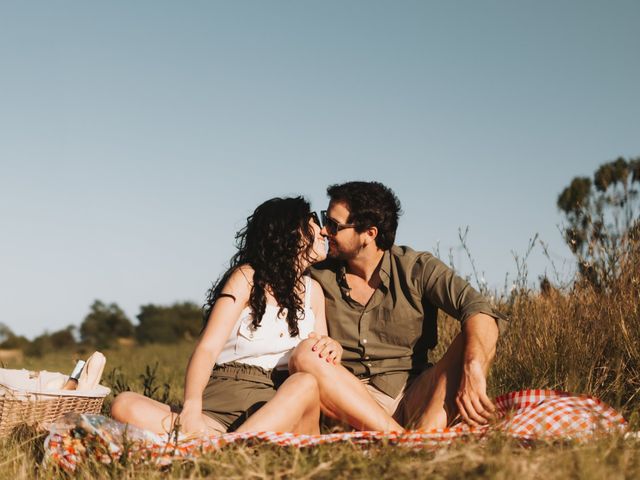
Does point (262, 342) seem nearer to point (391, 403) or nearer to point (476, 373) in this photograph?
point (391, 403)

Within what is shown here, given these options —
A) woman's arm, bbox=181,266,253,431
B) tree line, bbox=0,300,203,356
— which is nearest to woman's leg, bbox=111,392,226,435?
woman's arm, bbox=181,266,253,431

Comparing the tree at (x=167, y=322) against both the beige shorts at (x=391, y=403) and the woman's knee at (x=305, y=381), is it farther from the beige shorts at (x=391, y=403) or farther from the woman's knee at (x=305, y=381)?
the woman's knee at (x=305, y=381)

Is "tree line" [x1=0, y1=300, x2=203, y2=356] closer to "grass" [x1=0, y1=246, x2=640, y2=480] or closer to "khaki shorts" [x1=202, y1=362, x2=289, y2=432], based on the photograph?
"grass" [x1=0, y1=246, x2=640, y2=480]

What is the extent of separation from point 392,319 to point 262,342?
2.83 ft

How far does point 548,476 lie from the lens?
2.39 metres

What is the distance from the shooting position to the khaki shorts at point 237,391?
3.71 meters

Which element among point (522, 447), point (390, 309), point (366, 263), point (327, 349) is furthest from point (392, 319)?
point (522, 447)

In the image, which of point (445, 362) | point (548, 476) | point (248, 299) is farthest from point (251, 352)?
point (548, 476)

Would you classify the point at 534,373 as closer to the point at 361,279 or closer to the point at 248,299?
the point at 361,279

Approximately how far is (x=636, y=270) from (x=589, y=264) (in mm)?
421

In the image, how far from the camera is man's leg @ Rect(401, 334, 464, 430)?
3.75m

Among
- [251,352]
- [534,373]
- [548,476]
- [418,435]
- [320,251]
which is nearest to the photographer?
[548,476]

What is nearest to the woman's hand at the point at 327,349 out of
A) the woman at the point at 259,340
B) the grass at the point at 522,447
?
the woman at the point at 259,340

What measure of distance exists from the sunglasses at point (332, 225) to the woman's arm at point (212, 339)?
647mm
